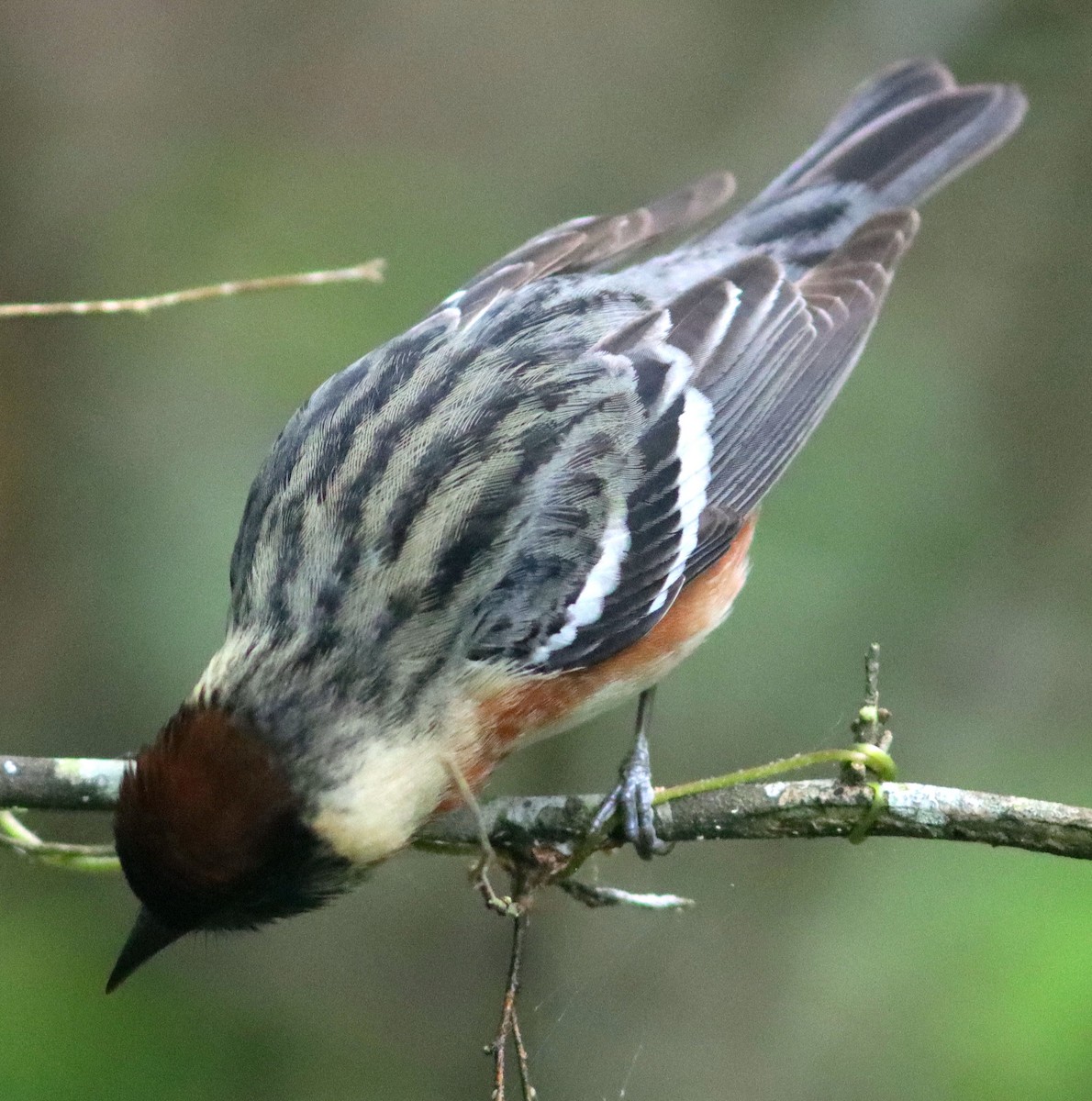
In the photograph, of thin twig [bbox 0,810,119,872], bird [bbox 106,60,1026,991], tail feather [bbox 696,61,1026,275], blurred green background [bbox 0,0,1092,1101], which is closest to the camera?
bird [bbox 106,60,1026,991]

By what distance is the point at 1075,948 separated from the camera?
10.9 feet

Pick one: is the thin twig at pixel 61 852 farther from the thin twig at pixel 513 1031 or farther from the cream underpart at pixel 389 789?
the thin twig at pixel 513 1031

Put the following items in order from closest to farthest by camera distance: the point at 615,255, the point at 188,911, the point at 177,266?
the point at 188,911 < the point at 615,255 < the point at 177,266

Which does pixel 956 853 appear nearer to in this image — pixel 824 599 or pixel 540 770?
pixel 824 599

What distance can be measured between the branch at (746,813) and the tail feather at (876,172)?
77.1 inches

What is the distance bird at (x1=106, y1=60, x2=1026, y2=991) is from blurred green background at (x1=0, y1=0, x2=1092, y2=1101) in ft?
2.41

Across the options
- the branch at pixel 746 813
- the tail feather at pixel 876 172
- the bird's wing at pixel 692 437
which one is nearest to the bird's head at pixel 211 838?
the branch at pixel 746 813

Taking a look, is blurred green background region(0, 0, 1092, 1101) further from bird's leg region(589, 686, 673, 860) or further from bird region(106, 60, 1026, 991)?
bird's leg region(589, 686, 673, 860)

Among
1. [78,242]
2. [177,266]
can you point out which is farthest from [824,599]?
[78,242]

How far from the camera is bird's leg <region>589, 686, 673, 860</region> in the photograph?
2818mm

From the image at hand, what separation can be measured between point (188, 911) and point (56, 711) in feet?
7.90

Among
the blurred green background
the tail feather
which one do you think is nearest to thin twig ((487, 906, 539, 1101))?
the blurred green background

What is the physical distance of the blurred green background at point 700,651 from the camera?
3.61m

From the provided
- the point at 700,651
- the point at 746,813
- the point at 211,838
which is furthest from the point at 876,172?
the point at 211,838
